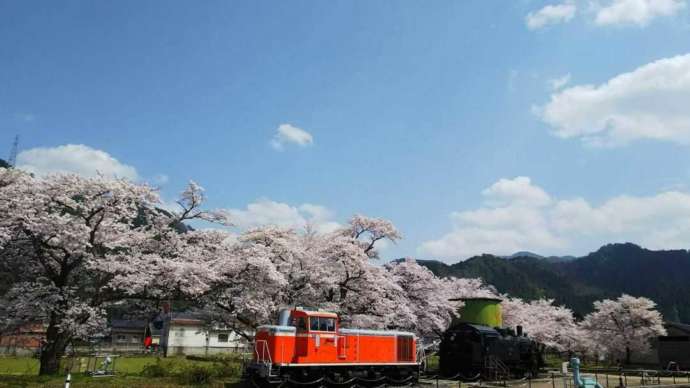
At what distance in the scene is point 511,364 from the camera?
3136cm

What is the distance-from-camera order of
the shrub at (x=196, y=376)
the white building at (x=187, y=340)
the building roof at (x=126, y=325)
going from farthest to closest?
the building roof at (x=126, y=325), the white building at (x=187, y=340), the shrub at (x=196, y=376)

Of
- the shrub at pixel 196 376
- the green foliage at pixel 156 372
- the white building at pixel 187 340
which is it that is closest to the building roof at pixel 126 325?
the white building at pixel 187 340

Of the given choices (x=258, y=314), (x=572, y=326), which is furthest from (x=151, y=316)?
(x=572, y=326)

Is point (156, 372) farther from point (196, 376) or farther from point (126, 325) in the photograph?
point (126, 325)

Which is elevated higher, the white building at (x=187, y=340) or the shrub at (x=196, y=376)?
the shrub at (x=196, y=376)

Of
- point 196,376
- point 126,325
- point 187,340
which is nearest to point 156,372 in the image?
point 196,376

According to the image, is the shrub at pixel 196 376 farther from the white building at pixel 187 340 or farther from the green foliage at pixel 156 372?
the white building at pixel 187 340

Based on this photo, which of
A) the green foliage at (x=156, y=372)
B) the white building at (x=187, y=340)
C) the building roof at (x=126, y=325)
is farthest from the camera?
the building roof at (x=126, y=325)

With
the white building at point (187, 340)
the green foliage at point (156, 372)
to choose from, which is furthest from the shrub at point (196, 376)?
the white building at point (187, 340)

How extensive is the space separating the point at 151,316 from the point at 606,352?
5415 cm

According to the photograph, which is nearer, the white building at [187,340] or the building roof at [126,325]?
the white building at [187,340]

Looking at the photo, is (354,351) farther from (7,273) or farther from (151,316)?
(7,273)

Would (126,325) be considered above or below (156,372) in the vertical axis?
below

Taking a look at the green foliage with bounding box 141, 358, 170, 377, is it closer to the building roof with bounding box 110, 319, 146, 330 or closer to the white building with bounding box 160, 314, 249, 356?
the white building with bounding box 160, 314, 249, 356
